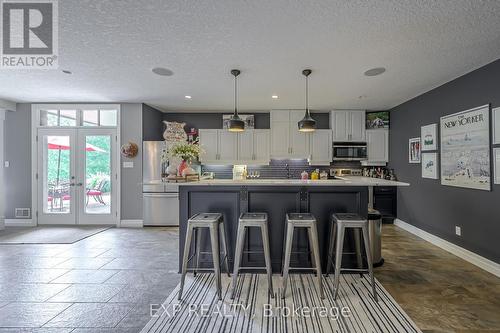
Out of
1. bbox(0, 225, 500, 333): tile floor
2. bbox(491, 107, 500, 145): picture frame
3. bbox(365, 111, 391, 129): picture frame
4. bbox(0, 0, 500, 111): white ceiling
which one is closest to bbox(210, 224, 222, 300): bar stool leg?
bbox(0, 225, 500, 333): tile floor

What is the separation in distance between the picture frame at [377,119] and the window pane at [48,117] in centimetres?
697

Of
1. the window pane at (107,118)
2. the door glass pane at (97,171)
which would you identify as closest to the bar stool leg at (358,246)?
the door glass pane at (97,171)

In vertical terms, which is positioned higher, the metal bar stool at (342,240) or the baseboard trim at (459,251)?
the metal bar stool at (342,240)

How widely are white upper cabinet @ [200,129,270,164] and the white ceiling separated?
148cm

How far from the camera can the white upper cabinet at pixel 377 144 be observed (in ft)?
19.3

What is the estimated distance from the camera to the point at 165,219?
544cm

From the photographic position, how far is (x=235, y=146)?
599 centimetres

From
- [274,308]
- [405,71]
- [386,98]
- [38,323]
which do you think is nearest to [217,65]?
[405,71]

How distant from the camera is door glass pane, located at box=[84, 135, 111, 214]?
5398 millimetres

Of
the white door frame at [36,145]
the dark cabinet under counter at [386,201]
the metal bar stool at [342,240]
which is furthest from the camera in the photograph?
the dark cabinet under counter at [386,201]

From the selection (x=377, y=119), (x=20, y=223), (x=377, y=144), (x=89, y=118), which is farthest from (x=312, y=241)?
(x=20, y=223)

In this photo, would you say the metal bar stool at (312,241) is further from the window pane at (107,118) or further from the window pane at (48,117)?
the window pane at (48,117)

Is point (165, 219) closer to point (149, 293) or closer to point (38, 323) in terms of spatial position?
point (149, 293)

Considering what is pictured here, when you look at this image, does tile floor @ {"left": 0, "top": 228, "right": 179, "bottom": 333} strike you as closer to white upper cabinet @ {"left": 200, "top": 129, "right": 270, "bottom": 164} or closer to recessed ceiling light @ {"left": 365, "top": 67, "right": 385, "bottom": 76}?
white upper cabinet @ {"left": 200, "top": 129, "right": 270, "bottom": 164}
